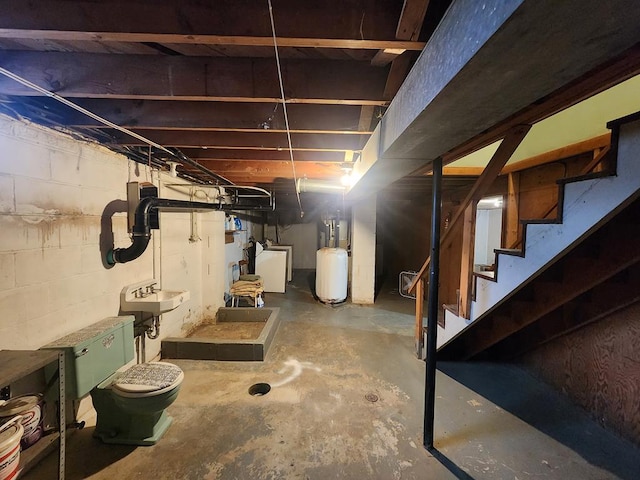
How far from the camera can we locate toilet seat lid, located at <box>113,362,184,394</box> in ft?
5.55

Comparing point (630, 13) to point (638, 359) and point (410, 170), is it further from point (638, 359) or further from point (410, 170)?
point (638, 359)

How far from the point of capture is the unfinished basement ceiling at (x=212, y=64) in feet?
3.11

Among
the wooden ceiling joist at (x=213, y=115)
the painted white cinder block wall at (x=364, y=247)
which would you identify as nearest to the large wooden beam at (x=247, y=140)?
the wooden ceiling joist at (x=213, y=115)

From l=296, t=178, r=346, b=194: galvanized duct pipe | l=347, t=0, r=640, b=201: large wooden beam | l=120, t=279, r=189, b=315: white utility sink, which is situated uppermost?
l=296, t=178, r=346, b=194: galvanized duct pipe

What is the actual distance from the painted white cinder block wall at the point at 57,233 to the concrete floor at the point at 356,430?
0.86 meters

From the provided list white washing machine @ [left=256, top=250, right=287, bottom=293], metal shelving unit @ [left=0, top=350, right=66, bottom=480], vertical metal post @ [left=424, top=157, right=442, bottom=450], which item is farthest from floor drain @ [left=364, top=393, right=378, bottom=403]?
white washing machine @ [left=256, top=250, right=287, bottom=293]

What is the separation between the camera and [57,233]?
177cm

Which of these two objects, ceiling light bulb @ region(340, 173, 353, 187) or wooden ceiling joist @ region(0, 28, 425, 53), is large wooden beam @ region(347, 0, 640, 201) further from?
ceiling light bulb @ region(340, 173, 353, 187)

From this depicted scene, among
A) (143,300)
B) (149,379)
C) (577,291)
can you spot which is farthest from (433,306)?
(143,300)

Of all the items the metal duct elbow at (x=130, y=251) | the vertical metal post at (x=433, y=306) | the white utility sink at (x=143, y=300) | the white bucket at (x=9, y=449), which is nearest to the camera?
the white bucket at (x=9, y=449)

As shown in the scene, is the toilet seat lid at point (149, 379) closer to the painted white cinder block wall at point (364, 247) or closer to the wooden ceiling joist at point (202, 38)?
the wooden ceiling joist at point (202, 38)

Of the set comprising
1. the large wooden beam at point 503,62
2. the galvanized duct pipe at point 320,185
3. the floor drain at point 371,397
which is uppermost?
the galvanized duct pipe at point 320,185

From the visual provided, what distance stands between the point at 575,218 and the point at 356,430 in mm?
1869

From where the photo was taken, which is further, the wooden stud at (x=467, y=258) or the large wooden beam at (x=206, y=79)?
the wooden stud at (x=467, y=258)
